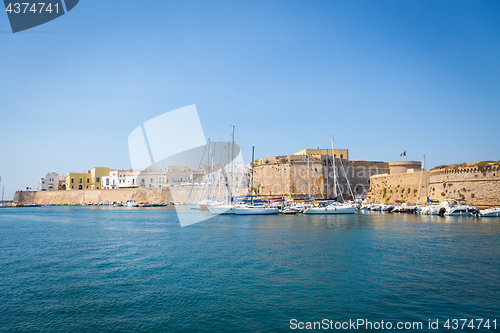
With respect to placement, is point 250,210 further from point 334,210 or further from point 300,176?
point 300,176

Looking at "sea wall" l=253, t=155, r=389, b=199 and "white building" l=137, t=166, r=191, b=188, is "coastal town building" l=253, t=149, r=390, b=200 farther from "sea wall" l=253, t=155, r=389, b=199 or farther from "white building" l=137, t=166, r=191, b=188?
"white building" l=137, t=166, r=191, b=188

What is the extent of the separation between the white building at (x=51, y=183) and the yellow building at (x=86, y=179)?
5172mm

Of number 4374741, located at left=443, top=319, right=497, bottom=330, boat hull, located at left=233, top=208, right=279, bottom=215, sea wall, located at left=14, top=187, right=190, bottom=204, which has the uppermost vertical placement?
sea wall, located at left=14, top=187, right=190, bottom=204

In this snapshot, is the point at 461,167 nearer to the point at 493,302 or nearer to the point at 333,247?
the point at 333,247

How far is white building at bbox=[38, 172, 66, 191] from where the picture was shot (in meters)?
61.3

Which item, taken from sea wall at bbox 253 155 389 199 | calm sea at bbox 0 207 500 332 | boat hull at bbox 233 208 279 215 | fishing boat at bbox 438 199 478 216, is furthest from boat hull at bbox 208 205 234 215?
fishing boat at bbox 438 199 478 216

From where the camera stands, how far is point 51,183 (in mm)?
61594

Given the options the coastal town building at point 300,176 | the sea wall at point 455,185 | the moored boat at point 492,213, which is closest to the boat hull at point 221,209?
the coastal town building at point 300,176

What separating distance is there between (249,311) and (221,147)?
916 inches

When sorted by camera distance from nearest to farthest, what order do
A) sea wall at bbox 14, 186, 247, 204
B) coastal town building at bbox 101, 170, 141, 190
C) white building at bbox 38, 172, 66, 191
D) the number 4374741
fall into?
the number 4374741 → sea wall at bbox 14, 186, 247, 204 → coastal town building at bbox 101, 170, 141, 190 → white building at bbox 38, 172, 66, 191

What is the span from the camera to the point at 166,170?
2119 inches

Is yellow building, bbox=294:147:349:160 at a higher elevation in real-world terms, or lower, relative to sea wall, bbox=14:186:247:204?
higher

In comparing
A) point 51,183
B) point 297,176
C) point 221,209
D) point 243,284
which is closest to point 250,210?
point 221,209

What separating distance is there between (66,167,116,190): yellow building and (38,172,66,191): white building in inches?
204
